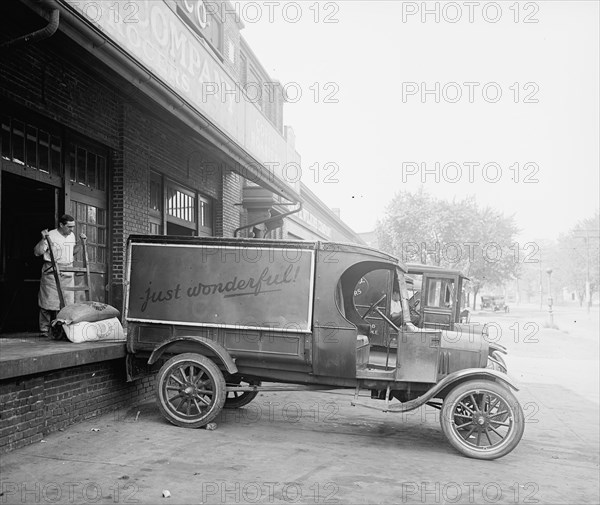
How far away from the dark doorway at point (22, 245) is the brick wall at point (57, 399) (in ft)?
8.41

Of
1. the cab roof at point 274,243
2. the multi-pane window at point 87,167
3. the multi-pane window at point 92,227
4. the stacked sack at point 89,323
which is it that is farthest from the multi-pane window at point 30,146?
the stacked sack at point 89,323

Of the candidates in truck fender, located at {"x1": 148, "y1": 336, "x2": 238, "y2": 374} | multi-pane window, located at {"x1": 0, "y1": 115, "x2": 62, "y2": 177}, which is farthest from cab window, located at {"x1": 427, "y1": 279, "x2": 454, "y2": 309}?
multi-pane window, located at {"x1": 0, "y1": 115, "x2": 62, "y2": 177}

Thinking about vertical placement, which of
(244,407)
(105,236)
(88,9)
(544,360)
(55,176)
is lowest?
(544,360)

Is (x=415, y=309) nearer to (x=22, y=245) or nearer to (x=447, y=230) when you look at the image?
(x=22, y=245)

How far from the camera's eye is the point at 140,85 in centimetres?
618

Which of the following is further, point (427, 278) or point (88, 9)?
point (427, 278)

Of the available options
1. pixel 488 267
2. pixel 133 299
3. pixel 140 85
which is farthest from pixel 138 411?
pixel 488 267

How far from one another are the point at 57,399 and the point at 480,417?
14.6 ft

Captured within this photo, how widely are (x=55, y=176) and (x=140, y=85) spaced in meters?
2.05

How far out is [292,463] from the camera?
5.30 metres

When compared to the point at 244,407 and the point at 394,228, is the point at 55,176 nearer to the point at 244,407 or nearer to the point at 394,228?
the point at 244,407

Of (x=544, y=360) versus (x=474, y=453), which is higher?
(x=474, y=453)
